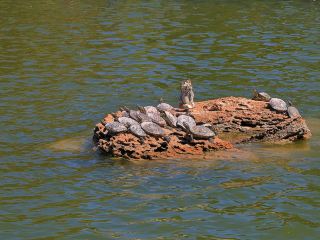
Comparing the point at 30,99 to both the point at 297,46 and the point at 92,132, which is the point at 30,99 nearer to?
the point at 92,132

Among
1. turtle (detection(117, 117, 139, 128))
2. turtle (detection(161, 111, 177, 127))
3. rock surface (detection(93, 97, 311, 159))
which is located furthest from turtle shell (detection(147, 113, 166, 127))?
turtle (detection(117, 117, 139, 128))

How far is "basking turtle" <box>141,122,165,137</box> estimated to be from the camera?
584 inches

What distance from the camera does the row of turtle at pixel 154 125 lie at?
1485 cm

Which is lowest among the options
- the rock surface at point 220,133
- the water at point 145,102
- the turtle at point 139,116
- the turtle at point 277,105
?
the water at point 145,102

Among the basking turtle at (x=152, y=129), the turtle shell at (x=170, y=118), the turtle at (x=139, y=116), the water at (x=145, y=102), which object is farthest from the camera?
the turtle shell at (x=170, y=118)

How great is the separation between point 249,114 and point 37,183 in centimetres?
526

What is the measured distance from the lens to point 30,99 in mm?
20016

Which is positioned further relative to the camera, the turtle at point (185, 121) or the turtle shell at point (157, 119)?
the turtle shell at point (157, 119)

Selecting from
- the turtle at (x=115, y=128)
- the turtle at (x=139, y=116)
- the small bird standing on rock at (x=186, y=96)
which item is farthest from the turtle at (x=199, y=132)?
the small bird standing on rock at (x=186, y=96)

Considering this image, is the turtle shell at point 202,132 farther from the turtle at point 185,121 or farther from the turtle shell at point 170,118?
the turtle shell at point 170,118

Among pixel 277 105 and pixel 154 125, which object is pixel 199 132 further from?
pixel 277 105

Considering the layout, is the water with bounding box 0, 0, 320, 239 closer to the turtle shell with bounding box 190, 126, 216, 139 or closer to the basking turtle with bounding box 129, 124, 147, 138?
the turtle shell with bounding box 190, 126, 216, 139

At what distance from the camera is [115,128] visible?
14.8 meters

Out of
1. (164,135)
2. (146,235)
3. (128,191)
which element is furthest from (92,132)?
(146,235)
